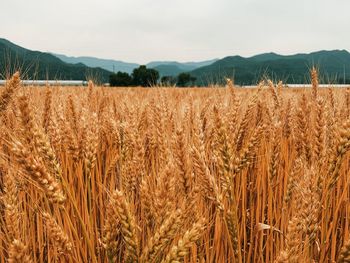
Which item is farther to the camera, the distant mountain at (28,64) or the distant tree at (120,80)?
the distant tree at (120,80)

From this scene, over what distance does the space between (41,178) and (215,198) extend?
0.50m

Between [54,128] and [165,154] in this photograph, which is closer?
[165,154]

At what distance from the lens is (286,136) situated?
2.47 metres

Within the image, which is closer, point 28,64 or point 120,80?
point 28,64

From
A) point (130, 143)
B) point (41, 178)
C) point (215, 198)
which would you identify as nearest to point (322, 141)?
point (215, 198)

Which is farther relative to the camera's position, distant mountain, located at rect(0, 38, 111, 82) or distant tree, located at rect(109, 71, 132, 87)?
distant tree, located at rect(109, 71, 132, 87)

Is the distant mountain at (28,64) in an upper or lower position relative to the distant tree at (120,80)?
lower

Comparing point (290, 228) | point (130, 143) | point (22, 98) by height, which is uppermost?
point (22, 98)

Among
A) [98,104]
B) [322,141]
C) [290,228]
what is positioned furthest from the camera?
[98,104]

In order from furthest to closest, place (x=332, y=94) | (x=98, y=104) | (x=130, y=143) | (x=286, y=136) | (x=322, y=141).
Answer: (x=98, y=104)
(x=332, y=94)
(x=286, y=136)
(x=130, y=143)
(x=322, y=141)

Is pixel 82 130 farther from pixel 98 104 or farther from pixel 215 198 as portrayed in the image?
pixel 98 104

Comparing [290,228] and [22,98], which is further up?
[22,98]

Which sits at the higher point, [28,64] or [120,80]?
[120,80]

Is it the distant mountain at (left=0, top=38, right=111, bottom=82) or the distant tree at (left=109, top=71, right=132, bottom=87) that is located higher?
the distant tree at (left=109, top=71, right=132, bottom=87)
